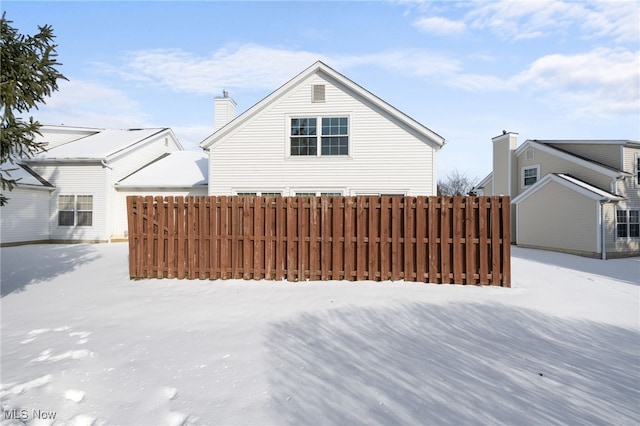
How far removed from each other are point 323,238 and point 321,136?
7184 mm

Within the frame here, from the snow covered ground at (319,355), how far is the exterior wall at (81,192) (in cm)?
1194

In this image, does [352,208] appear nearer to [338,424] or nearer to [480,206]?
[480,206]

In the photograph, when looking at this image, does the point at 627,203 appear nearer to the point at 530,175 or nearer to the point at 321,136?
the point at 530,175

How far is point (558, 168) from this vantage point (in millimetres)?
19703

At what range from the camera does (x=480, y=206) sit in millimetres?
7969

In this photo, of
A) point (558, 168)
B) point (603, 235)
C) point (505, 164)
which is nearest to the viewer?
point (603, 235)

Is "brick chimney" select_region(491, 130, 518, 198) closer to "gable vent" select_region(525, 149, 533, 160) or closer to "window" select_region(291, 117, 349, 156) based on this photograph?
"gable vent" select_region(525, 149, 533, 160)

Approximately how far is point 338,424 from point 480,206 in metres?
6.47

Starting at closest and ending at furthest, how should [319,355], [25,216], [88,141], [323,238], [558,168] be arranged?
[319,355]
[323,238]
[25,216]
[558,168]
[88,141]

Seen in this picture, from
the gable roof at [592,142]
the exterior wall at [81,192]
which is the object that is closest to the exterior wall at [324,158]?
the exterior wall at [81,192]

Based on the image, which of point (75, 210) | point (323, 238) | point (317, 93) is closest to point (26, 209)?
point (75, 210)

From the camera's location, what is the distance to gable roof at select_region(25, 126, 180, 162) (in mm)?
19016

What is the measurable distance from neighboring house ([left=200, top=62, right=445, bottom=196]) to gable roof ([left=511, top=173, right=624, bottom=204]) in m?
8.14

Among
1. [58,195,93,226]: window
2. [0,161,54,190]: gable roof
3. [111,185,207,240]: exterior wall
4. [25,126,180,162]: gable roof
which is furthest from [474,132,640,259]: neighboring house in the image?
[0,161,54,190]: gable roof
